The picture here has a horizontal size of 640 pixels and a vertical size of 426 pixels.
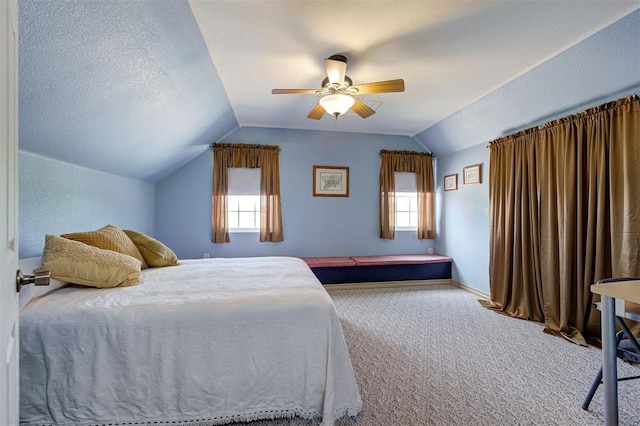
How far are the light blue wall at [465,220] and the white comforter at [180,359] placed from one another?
131 inches

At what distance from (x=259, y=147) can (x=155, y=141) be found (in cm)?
166

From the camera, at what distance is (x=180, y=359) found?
1.46 m

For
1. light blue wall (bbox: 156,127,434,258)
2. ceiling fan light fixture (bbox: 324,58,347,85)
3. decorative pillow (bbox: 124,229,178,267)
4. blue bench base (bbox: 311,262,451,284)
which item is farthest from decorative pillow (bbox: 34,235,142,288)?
blue bench base (bbox: 311,262,451,284)

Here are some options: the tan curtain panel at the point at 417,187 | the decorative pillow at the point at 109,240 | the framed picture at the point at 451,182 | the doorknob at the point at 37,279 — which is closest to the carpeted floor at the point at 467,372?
the doorknob at the point at 37,279

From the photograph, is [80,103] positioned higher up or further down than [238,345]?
higher up

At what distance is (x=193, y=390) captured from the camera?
1484 millimetres

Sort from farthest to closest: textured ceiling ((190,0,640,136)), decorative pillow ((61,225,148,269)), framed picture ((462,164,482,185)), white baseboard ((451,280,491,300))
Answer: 1. framed picture ((462,164,482,185))
2. white baseboard ((451,280,491,300))
3. decorative pillow ((61,225,148,269))
4. textured ceiling ((190,0,640,136))

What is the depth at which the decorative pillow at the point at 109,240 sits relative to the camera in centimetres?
200

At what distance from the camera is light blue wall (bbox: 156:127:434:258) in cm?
436

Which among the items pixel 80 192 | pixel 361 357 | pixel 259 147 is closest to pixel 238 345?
pixel 361 357

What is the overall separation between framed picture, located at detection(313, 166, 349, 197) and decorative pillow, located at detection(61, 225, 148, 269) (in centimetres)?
284

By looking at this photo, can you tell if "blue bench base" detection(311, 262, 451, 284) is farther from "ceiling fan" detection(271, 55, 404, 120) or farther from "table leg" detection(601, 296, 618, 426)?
"table leg" detection(601, 296, 618, 426)

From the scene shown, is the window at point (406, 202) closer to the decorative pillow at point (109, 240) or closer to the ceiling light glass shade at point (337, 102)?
the ceiling light glass shade at point (337, 102)
